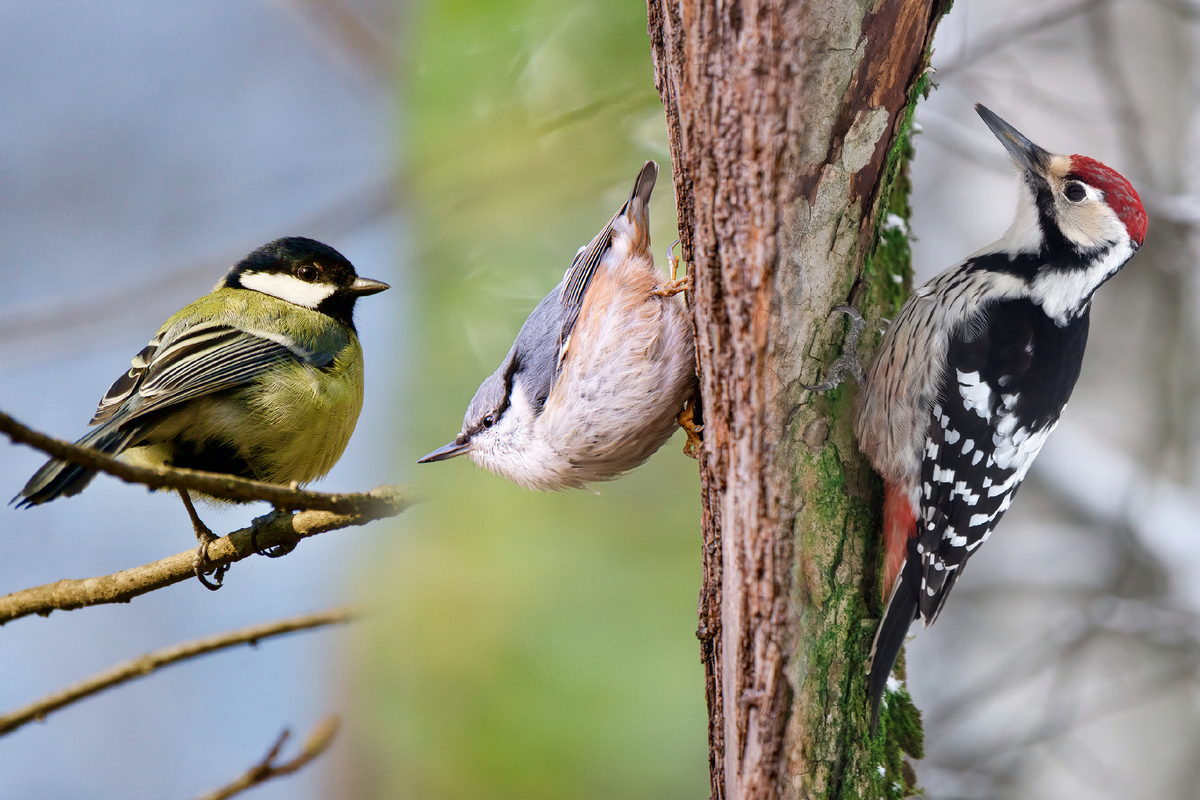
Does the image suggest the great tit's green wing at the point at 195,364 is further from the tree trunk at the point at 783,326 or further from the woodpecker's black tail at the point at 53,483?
the tree trunk at the point at 783,326

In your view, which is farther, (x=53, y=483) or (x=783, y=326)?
(x=783, y=326)

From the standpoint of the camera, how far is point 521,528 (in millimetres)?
3145

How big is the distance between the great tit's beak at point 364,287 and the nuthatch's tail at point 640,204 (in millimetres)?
603

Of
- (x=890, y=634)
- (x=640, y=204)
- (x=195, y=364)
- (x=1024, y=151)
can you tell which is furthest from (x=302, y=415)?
(x=1024, y=151)

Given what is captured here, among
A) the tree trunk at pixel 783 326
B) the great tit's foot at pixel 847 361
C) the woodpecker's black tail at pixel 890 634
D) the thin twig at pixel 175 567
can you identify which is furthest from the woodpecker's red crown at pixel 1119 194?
the thin twig at pixel 175 567

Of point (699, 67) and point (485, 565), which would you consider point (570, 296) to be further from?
point (485, 565)

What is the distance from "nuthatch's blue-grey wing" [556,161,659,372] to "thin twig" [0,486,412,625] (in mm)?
682

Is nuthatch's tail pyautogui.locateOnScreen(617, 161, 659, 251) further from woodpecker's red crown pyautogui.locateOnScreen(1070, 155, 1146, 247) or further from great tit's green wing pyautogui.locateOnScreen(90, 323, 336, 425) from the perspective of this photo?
woodpecker's red crown pyautogui.locateOnScreen(1070, 155, 1146, 247)

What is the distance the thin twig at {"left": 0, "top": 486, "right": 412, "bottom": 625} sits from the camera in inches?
48.7

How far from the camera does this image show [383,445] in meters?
2.91

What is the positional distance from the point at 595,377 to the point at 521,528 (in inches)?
58.1

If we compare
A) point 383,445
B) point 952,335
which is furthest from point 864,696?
point 383,445

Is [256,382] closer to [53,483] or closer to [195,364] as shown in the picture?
[195,364]

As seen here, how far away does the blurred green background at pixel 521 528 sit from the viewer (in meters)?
2.85
